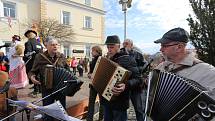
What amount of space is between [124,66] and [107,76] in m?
0.35

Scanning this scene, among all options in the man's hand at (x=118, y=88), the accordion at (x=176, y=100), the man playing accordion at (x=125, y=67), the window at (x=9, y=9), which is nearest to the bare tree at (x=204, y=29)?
the man playing accordion at (x=125, y=67)

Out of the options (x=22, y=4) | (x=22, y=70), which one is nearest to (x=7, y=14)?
(x=22, y=4)

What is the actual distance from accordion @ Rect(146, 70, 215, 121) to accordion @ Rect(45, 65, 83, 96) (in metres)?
2.01

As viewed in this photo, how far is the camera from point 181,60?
3.05 meters

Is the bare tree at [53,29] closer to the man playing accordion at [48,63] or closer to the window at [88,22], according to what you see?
the window at [88,22]

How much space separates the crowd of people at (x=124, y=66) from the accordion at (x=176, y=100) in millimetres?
97

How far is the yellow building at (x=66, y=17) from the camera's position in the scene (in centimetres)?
2633

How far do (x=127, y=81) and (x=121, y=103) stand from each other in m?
0.45

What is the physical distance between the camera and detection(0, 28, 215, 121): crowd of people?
297cm

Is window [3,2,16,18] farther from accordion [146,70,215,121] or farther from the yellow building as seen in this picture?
accordion [146,70,215,121]

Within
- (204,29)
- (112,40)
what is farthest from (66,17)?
(112,40)

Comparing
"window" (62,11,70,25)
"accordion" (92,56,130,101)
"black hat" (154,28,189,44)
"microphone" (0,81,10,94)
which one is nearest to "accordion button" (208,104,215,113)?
"black hat" (154,28,189,44)

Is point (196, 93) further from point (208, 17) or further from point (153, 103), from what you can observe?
point (208, 17)

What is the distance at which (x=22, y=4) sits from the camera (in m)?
27.8
